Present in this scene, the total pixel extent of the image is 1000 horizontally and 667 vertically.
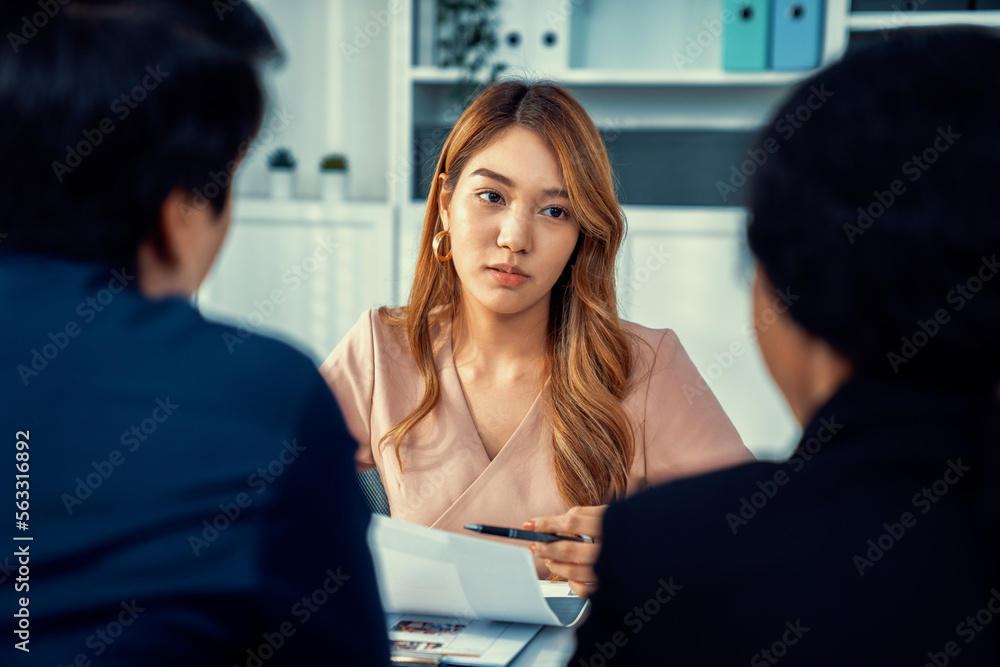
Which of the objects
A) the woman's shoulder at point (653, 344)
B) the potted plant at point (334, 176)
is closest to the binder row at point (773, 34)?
the potted plant at point (334, 176)

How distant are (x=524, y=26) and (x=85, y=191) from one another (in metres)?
2.51

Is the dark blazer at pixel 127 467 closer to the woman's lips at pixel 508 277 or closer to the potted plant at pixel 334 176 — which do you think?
the woman's lips at pixel 508 277

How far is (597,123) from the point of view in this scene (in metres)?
3.15

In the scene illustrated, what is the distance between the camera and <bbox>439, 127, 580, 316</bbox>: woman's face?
5.09 ft

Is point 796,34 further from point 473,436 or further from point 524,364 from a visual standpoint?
point 473,436

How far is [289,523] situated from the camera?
0.66 m

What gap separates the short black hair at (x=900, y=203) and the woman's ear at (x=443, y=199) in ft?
3.55

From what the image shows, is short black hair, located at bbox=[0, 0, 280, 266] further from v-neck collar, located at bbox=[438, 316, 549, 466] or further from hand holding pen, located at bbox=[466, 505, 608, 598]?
v-neck collar, located at bbox=[438, 316, 549, 466]

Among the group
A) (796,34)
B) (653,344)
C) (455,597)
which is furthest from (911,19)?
(455,597)

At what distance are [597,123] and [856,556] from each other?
2678mm

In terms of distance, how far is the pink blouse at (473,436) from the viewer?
146 centimetres

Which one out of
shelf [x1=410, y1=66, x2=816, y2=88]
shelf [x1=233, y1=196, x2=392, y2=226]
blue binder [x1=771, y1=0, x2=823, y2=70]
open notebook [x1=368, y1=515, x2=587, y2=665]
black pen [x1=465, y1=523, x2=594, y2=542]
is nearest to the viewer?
open notebook [x1=368, y1=515, x2=587, y2=665]

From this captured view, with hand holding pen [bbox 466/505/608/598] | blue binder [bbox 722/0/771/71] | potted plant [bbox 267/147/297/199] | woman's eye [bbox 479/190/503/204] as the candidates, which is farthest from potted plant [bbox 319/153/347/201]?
hand holding pen [bbox 466/505/608/598]

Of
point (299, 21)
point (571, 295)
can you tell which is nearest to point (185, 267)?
point (571, 295)
